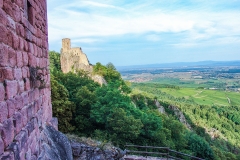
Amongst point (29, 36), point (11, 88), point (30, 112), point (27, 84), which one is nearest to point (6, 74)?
point (11, 88)

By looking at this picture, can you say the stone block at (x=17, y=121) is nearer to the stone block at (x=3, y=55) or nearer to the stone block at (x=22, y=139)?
the stone block at (x=22, y=139)

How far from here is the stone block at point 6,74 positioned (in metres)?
2.65

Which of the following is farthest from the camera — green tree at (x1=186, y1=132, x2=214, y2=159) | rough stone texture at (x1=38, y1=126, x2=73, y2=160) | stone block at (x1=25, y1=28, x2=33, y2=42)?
green tree at (x1=186, y1=132, x2=214, y2=159)

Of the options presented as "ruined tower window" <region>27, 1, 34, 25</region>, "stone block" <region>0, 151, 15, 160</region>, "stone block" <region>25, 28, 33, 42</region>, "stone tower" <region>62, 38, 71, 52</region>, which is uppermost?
"stone tower" <region>62, 38, 71, 52</region>

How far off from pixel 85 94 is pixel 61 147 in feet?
46.4

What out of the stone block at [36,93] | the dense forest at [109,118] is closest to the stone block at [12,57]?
the stone block at [36,93]

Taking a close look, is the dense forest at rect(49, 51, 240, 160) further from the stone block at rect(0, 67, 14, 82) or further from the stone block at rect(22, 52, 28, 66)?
the stone block at rect(0, 67, 14, 82)

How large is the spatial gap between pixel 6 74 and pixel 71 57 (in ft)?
106

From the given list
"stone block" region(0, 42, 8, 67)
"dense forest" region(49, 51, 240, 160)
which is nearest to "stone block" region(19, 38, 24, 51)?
"stone block" region(0, 42, 8, 67)

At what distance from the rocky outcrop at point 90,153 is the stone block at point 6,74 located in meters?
5.63

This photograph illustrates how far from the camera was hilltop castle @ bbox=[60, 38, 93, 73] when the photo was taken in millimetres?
34312

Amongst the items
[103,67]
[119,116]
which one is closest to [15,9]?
[119,116]

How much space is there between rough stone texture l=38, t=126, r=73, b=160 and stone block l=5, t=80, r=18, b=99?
5.16 feet

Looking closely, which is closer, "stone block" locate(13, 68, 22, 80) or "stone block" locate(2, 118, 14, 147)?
"stone block" locate(2, 118, 14, 147)
